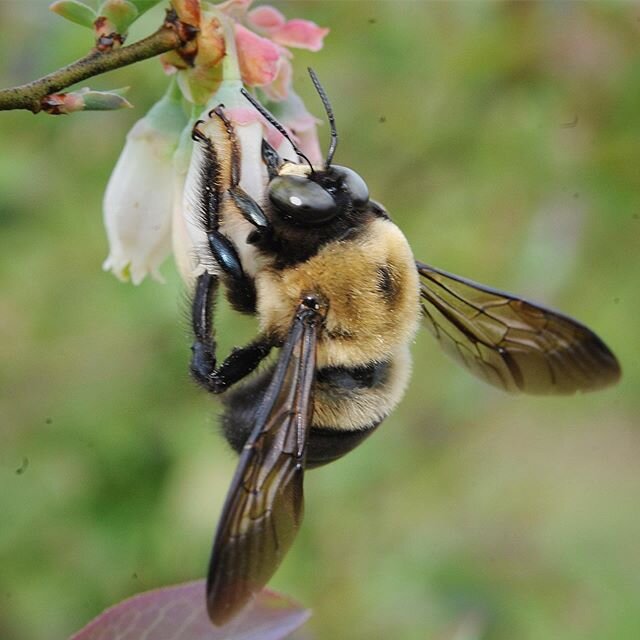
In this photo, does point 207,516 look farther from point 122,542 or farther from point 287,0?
point 287,0

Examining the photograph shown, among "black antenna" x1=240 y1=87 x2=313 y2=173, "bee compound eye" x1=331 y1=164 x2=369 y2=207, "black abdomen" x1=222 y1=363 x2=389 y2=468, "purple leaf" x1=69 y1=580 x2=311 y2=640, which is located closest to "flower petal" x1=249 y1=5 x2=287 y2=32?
"black antenna" x1=240 y1=87 x2=313 y2=173

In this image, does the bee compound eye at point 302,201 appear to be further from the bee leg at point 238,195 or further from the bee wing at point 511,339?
the bee wing at point 511,339

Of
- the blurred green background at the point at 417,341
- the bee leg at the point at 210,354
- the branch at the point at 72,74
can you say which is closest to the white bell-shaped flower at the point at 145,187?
the bee leg at the point at 210,354

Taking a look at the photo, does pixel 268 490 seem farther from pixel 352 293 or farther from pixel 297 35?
pixel 297 35

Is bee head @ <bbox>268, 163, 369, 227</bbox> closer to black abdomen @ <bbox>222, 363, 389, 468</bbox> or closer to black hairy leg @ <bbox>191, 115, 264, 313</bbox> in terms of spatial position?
black hairy leg @ <bbox>191, 115, 264, 313</bbox>

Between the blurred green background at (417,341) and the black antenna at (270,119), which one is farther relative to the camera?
the blurred green background at (417,341)

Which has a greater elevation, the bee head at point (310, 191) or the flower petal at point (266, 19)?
the flower petal at point (266, 19)
